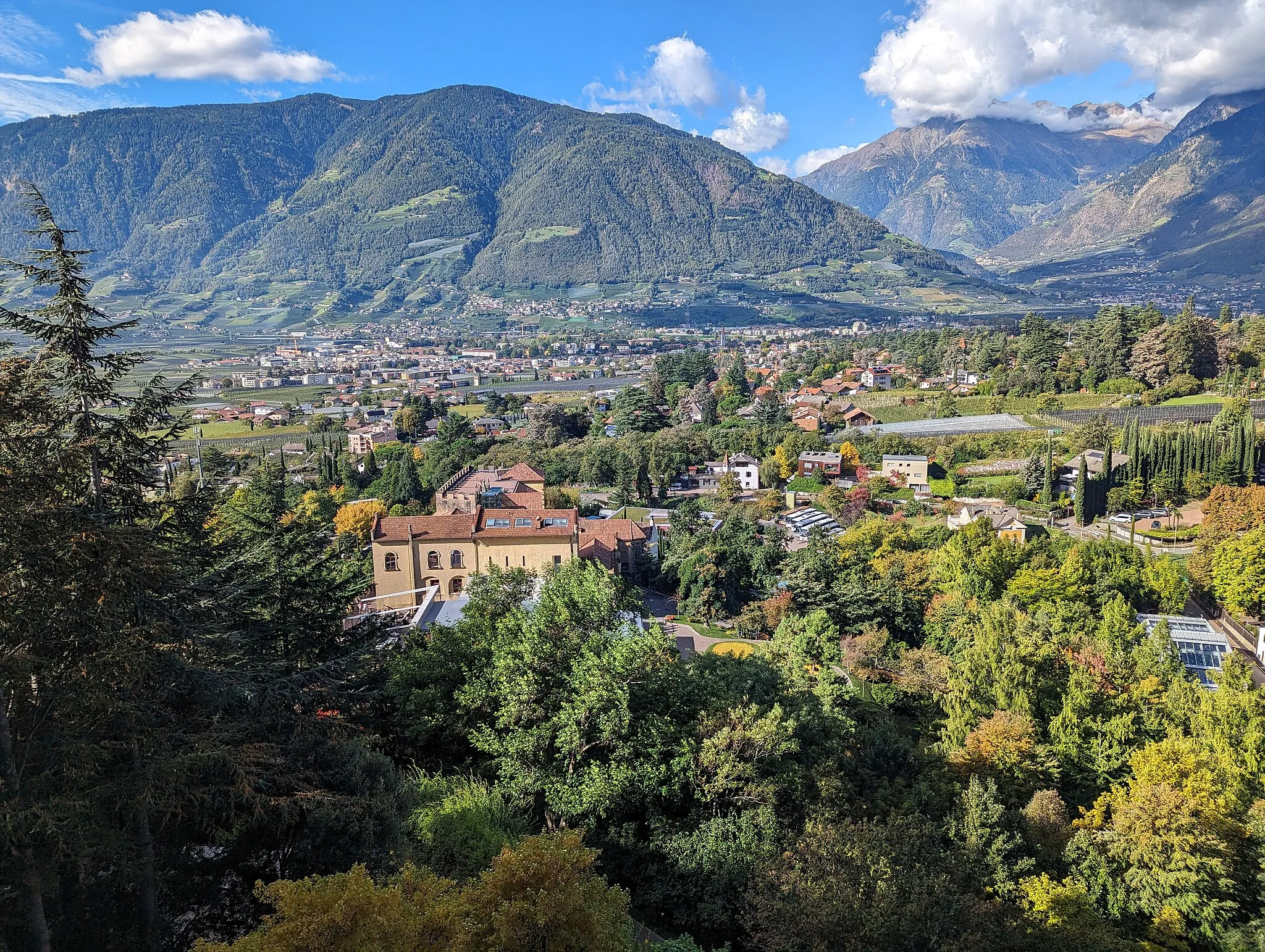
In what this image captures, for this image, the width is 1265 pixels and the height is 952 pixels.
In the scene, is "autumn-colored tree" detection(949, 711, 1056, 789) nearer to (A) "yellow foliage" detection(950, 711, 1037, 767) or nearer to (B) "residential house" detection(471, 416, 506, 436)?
(A) "yellow foliage" detection(950, 711, 1037, 767)

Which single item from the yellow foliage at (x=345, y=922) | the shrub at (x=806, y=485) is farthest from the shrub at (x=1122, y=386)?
the yellow foliage at (x=345, y=922)

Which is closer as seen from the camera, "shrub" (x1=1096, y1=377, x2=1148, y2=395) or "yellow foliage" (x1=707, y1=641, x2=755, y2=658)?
"yellow foliage" (x1=707, y1=641, x2=755, y2=658)

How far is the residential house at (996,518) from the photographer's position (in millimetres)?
29066

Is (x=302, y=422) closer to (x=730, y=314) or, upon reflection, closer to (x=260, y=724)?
(x=260, y=724)

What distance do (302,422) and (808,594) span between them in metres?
53.5

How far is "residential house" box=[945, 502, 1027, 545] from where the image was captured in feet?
95.4

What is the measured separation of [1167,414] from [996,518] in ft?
55.7

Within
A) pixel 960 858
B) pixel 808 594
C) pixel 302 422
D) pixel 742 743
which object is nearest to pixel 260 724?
pixel 742 743

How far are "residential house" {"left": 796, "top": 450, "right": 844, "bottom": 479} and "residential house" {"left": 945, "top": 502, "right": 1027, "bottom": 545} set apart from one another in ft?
24.7

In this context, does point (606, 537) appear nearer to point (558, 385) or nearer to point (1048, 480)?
point (1048, 480)

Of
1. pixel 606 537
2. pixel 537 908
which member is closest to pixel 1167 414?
pixel 606 537

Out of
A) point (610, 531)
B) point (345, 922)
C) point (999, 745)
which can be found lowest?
point (999, 745)

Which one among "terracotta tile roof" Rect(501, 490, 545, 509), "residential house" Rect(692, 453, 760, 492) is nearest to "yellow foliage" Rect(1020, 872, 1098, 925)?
"terracotta tile roof" Rect(501, 490, 545, 509)

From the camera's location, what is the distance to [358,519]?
105ft
